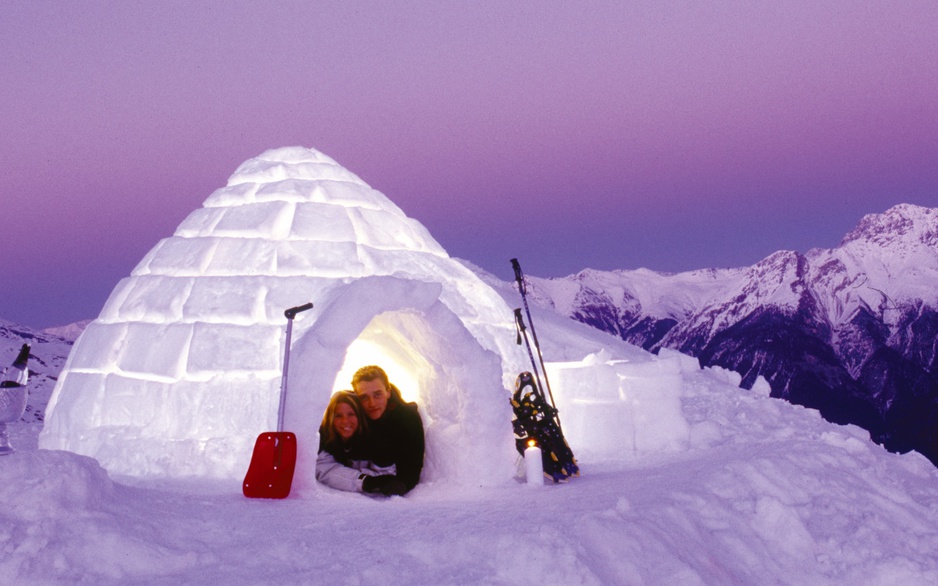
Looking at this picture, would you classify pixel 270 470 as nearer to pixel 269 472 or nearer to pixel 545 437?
pixel 269 472

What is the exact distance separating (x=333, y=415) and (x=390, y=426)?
405 mm

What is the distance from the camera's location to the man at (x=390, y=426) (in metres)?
5.33

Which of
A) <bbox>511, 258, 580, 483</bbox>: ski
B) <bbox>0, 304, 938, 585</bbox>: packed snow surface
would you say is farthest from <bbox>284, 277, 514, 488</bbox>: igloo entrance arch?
<bbox>511, 258, 580, 483</bbox>: ski

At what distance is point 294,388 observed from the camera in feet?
16.0

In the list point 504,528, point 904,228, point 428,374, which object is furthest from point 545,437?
point 904,228

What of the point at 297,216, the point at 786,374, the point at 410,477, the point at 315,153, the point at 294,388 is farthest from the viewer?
the point at 786,374

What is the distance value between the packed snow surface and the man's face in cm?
66

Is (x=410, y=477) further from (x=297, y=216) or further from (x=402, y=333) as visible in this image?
(x=297, y=216)

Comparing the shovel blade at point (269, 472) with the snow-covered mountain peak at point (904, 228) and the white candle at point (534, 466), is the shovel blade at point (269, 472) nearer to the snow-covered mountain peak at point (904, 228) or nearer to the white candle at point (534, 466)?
the white candle at point (534, 466)

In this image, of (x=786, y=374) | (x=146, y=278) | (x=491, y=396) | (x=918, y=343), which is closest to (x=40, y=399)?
(x=146, y=278)

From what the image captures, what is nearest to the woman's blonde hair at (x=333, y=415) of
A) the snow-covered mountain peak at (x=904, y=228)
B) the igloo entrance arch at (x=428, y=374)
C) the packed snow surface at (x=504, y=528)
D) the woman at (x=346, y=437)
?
the woman at (x=346, y=437)

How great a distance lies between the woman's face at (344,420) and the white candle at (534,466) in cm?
123

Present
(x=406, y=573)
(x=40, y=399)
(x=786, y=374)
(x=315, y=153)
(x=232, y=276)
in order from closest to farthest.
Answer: (x=406, y=573) < (x=232, y=276) < (x=315, y=153) < (x=40, y=399) < (x=786, y=374)

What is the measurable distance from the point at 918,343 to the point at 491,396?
125 m
